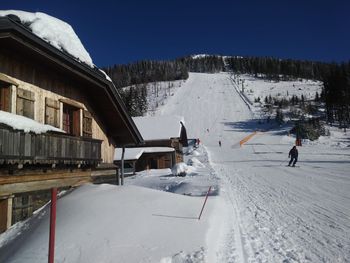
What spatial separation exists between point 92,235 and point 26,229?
2641 millimetres

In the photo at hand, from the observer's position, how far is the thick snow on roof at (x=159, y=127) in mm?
41594

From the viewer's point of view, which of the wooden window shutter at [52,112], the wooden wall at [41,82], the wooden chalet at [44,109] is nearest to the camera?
the wooden chalet at [44,109]

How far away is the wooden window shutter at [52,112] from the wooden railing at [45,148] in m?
0.85

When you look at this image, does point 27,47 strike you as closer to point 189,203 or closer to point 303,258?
point 189,203

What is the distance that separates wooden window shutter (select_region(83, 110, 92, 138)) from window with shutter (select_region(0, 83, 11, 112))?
4285 millimetres

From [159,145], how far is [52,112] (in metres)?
30.4

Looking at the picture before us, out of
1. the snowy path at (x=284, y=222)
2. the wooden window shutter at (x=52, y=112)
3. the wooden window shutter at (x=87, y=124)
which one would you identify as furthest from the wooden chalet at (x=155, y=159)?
the wooden window shutter at (x=52, y=112)

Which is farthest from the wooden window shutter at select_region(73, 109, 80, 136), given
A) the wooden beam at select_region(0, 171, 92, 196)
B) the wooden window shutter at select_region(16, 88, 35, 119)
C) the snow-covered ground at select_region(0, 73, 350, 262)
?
the wooden window shutter at select_region(16, 88, 35, 119)

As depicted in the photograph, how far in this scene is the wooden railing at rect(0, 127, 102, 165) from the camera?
27.0 ft

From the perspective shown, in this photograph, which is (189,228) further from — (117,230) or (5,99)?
(5,99)

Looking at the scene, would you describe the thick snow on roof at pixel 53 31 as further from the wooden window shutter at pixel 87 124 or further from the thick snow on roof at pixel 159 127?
the thick snow on roof at pixel 159 127

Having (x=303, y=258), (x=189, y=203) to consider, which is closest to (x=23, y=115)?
(x=189, y=203)

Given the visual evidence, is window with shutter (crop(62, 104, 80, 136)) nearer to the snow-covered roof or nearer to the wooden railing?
the wooden railing

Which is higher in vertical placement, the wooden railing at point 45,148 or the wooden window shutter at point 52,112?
the wooden window shutter at point 52,112
